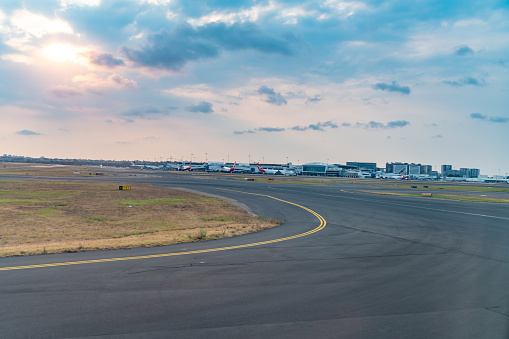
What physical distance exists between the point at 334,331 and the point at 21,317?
728cm

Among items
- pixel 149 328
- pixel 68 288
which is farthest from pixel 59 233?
pixel 149 328

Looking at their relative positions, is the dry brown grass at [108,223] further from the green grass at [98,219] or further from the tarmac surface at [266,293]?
the tarmac surface at [266,293]

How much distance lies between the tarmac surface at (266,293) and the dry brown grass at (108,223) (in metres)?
2.76

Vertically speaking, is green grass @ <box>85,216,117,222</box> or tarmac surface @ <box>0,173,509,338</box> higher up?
tarmac surface @ <box>0,173,509,338</box>

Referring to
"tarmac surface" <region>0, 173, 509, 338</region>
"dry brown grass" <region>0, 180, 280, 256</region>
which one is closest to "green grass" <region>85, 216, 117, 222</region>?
"dry brown grass" <region>0, 180, 280, 256</region>

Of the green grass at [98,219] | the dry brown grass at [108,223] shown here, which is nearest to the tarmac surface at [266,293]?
the dry brown grass at [108,223]

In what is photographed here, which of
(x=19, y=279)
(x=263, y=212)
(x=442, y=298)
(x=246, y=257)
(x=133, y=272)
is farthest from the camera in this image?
(x=263, y=212)

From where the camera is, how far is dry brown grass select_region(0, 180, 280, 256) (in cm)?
1788

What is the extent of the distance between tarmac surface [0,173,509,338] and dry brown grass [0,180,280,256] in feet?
9.05

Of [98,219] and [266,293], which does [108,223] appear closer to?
[98,219]

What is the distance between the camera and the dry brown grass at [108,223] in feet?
58.6

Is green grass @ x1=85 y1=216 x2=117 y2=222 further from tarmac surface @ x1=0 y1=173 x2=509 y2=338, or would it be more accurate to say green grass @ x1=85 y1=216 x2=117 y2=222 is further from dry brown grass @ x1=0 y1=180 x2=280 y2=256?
tarmac surface @ x1=0 y1=173 x2=509 y2=338

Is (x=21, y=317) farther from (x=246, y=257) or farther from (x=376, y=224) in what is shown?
(x=376, y=224)

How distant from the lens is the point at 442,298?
32.9 ft
